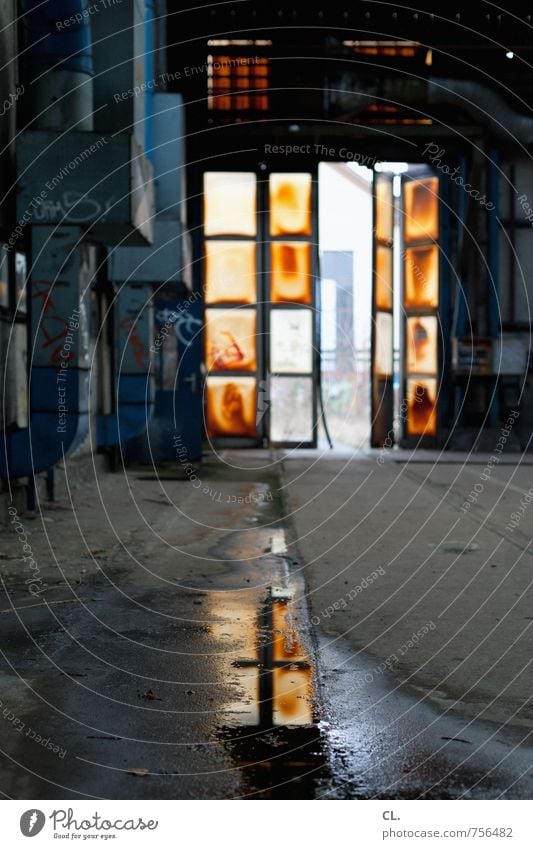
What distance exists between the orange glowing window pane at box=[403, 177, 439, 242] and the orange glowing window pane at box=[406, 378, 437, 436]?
351 cm

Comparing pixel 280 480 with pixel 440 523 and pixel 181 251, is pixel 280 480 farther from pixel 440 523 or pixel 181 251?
pixel 440 523

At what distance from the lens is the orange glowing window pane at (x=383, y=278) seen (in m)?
25.6

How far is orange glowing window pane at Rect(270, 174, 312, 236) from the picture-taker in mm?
25234

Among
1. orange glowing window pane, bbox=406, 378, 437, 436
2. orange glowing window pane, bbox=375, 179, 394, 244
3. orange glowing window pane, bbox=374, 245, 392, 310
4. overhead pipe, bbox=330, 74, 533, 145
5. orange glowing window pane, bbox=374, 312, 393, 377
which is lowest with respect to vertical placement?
orange glowing window pane, bbox=406, 378, 437, 436

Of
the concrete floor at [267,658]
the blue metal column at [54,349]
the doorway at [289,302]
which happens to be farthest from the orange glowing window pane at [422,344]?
the blue metal column at [54,349]

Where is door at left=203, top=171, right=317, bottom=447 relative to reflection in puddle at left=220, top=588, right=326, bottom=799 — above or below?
above

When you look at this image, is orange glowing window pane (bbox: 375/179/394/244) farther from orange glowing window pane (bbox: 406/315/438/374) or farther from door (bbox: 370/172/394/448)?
orange glowing window pane (bbox: 406/315/438/374)

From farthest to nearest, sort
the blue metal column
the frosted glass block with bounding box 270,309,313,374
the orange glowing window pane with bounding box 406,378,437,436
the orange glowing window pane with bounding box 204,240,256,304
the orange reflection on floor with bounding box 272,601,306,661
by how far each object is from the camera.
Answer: the orange glowing window pane with bounding box 406,378,437,436
the frosted glass block with bounding box 270,309,313,374
the orange glowing window pane with bounding box 204,240,256,304
the blue metal column
the orange reflection on floor with bounding box 272,601,306,661

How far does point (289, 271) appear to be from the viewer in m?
25.2

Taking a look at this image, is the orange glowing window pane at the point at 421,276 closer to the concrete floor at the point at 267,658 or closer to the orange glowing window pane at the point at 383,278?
the orange glowing window pane at the point at 383,278

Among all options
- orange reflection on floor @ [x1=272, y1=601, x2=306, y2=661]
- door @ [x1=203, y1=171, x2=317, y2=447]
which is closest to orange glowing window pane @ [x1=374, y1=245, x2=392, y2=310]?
door @ [x1=203, y1=171, x2=317, y2=447]

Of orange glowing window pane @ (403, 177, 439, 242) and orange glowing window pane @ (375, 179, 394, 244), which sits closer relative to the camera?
orange glowing window pane @ (375, 179, 394, 244)

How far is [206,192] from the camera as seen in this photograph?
25328 mm

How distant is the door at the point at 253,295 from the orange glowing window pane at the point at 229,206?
0.08 ft
